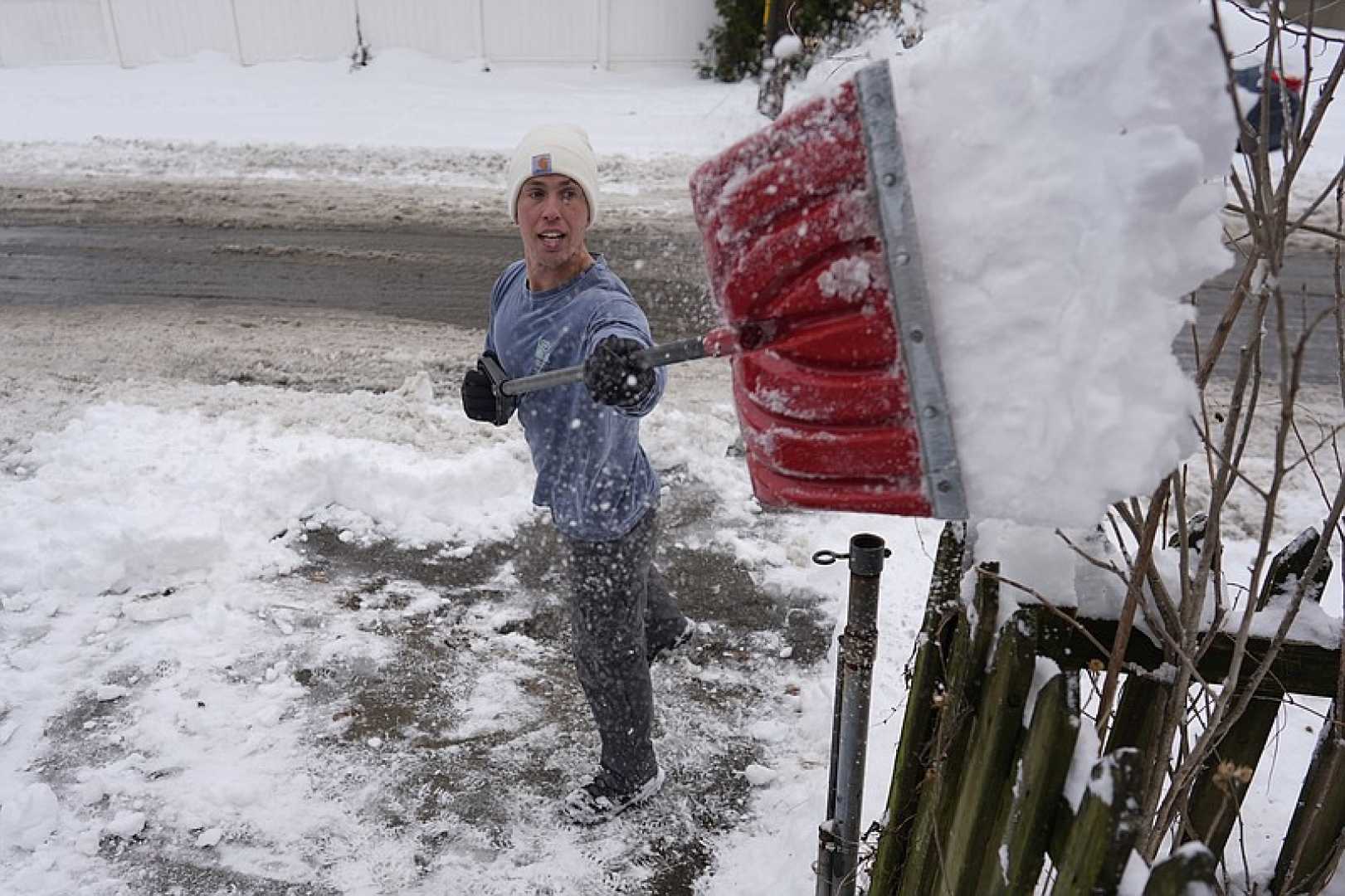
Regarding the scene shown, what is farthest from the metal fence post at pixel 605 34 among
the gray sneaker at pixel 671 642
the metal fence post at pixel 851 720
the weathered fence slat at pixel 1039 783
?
the weathered fence slat at pixel 1039 783

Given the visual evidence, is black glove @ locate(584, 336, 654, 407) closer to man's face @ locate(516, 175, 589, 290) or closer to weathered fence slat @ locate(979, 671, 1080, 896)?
man's face @ locate(516, 175, 589, 290)

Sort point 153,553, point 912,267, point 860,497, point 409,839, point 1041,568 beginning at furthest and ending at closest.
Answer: point 153,553 < point 409,839 < point 1041,568 < point 860,497 < point 912,267

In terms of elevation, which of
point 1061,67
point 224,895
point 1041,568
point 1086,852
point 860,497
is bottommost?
point 224,895

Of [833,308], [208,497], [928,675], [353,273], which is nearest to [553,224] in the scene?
[833,308]

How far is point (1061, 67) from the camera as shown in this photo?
1094 millimetres

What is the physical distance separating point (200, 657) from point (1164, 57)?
328 centimetres

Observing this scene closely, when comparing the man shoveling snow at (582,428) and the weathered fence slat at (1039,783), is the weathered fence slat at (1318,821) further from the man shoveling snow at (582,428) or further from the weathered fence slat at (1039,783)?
the man shoveling snow at (582,428)

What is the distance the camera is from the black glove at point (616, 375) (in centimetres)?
186

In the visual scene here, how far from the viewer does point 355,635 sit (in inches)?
135

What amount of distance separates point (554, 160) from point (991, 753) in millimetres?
1700

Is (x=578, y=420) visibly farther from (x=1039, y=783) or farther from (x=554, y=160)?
(x=1039, y=783)

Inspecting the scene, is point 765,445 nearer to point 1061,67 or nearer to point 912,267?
point 912,267

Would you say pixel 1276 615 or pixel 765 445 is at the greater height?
pixel 765 445

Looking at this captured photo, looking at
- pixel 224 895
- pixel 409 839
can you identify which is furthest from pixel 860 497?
pixel 224 895
